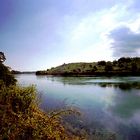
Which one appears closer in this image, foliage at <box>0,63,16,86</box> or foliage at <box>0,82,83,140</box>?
foliage at <box>0,82,83,140</box>

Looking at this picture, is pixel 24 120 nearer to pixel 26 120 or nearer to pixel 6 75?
pixel 26 120

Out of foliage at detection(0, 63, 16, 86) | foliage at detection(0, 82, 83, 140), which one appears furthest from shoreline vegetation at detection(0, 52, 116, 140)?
foliage at detection(0, 63, 16, 86)

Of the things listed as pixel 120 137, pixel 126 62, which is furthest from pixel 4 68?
pixel 126 62

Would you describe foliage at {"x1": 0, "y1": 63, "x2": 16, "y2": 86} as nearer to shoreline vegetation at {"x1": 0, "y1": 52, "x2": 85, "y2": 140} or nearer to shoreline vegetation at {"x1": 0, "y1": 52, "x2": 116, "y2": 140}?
shoreline vegetation at {"x1": 0, "y1": 52, "x2": 116, "y2": 140}

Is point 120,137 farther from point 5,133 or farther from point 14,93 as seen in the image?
point 5,133

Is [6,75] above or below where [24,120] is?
above

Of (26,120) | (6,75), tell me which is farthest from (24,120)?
(6,75)

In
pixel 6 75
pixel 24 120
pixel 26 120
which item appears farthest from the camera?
pixel 6 75

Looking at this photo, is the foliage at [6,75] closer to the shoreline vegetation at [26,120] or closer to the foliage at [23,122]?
the shoreline vegetation at [26,120]

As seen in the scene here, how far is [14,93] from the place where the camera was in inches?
562

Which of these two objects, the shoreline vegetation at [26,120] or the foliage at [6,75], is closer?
the shoreline vegetation at [26,120]

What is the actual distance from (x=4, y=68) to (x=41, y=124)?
10.0m

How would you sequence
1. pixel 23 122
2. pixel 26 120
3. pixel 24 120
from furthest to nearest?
1. pixel 24 120
2. pixel 26 120
3. pixel 23 122

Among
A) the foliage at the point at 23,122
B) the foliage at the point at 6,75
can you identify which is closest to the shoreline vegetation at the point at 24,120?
the foliage at the point at 23,122
